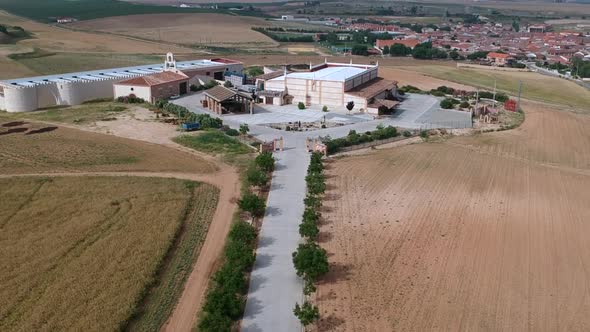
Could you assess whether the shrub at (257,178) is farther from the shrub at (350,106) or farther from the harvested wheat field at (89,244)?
the shrub at (350,106)

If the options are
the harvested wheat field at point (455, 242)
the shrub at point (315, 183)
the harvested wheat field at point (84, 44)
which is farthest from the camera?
the harvested wheat field at point (84, 44)

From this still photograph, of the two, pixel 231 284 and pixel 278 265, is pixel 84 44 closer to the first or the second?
pixel 278 265

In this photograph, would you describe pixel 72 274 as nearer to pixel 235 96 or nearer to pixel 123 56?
pixel 235 96

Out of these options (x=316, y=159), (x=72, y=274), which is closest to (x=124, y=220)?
(x=72, y=274)

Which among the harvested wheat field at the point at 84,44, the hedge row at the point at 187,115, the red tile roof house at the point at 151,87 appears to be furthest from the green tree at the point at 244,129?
the harvested wheat field at the point at 84,44

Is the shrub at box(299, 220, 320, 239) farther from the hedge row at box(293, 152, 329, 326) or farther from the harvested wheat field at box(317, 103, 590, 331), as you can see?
the harvested wheat field at box(317, 103, 590, 331)

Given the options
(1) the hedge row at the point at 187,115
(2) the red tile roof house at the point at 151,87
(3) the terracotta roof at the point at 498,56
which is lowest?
(1) the hedge row at the point at 187,115
